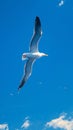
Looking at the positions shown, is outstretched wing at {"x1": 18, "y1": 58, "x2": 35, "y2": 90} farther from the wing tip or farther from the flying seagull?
the wing tip

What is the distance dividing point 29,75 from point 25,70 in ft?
2.37

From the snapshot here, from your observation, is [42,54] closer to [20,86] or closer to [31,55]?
[31,55]

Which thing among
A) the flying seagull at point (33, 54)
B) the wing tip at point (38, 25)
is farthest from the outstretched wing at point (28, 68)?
the wing tip at point (38, 25)

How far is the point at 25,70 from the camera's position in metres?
37.6

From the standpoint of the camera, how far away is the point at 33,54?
121ft

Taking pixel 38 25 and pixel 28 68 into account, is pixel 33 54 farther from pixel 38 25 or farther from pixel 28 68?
pixel 38 25

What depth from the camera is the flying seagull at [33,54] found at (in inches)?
1400

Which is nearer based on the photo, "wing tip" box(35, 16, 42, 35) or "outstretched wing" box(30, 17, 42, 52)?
"wing tip" box(35, 16, 42, 35)

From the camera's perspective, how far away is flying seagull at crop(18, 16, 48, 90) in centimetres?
3557

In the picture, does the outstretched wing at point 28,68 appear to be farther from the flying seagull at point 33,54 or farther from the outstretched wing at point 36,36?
the outstretched wing at point 36,36

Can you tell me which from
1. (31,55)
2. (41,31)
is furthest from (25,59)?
(41,31)

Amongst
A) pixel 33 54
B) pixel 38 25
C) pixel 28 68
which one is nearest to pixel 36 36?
pixel 38 25

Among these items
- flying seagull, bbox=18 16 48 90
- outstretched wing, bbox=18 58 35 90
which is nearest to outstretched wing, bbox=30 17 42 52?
flying seagull, bbox=18 16 48 90

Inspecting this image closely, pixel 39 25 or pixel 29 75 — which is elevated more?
pixel 39 25
